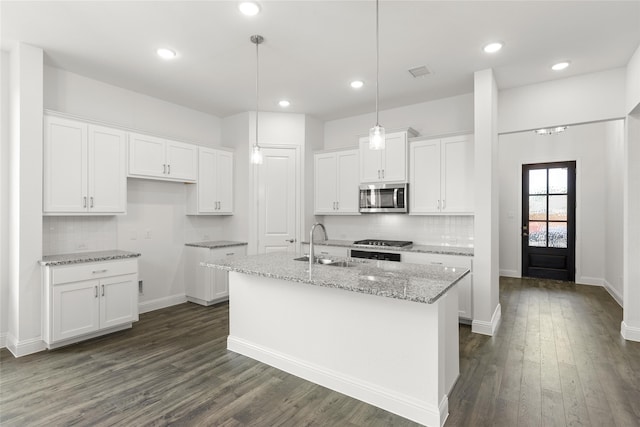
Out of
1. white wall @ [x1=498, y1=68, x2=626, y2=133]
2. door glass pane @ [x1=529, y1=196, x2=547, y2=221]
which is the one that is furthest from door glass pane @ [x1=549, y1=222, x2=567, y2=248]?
white wall @ [x1=498, y1=68, x2=626, y2=133]

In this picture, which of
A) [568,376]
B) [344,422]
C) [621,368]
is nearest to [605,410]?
[568,376]

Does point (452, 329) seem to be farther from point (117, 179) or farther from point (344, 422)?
point (117, 179)

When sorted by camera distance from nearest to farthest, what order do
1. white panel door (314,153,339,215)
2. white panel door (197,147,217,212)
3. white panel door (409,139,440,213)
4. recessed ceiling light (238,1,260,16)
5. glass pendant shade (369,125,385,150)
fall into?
glass pendant shade (369,125,385,150) < recessed ceiling light (238,1,260,16) < white panel door (409,139,440,213) < white panel door (197,147,217,212) < white panel door (314,153,339,215)

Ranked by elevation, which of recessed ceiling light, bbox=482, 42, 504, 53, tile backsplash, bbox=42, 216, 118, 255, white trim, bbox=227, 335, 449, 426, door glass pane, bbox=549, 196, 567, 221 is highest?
recessed ceiling light, bbox=482, 42, 504, 53

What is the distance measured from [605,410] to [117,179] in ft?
16.0

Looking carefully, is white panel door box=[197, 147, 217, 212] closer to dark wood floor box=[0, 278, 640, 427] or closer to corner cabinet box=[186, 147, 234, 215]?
corner cabinet box=[186, 147, 234, 215]

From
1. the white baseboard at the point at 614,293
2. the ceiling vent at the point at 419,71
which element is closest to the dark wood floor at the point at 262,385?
the white baseboard at the point at 614,293

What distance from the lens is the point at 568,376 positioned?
270 centimetres

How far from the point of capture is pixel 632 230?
137 inches

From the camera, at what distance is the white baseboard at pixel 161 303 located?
4.39 m

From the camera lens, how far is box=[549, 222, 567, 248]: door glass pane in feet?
20.8

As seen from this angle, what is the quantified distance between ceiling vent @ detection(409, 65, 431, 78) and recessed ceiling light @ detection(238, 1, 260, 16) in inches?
71.9

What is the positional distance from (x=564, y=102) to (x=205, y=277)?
4929 millimetres

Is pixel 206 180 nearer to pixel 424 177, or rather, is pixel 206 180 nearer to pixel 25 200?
pixel 25 200
